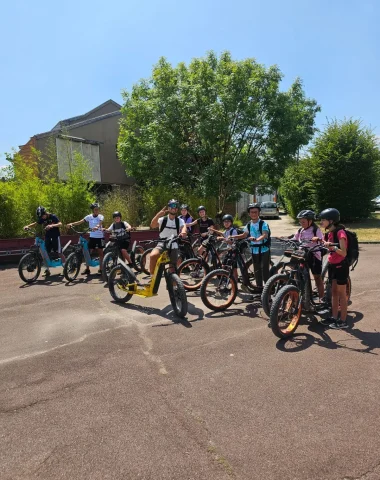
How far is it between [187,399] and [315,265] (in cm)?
322

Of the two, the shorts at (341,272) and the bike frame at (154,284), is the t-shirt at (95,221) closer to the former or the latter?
the bike frame at (154,284)

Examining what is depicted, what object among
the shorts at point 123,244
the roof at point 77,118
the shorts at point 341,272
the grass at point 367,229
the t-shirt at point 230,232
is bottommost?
the grass at point 367,229

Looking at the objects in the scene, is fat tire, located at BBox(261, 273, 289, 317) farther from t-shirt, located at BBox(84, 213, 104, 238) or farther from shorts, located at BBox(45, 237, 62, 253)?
shorts, located at BBox(45, 237, 62, 253)

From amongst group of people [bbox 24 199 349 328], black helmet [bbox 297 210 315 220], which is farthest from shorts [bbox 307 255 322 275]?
black helmet [bbox 297 210 315 220]

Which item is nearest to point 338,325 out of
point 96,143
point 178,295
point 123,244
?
point 178,295

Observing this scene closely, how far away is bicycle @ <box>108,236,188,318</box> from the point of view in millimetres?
5691

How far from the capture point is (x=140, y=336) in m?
4.99

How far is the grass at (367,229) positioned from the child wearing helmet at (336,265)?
39.2 feet

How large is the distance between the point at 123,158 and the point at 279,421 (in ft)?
55.0

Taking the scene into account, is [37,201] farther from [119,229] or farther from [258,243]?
[258,243]

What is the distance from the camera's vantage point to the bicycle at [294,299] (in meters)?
4.67

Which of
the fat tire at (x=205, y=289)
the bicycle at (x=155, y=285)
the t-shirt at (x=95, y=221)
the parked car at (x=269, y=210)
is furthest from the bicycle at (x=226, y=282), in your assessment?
the parked car at (x=269, y=210)

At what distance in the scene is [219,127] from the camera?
46.4 feet

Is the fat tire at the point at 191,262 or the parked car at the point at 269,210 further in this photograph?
the parked car at the point at 269,210
